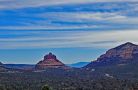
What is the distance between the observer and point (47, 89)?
11094 centimetres

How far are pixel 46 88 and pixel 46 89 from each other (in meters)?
0.27

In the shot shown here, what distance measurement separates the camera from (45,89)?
111 meters

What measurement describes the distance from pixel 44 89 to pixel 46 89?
55 centimetres

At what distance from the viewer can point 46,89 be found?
111m

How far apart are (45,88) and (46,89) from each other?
383 mm

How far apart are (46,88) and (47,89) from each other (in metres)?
0.51

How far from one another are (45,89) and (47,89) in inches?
23.1

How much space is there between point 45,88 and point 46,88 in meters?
0.27

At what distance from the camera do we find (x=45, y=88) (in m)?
111

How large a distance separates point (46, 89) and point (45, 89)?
1.00 ft

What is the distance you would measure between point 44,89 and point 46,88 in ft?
1.99

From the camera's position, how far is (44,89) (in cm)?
11062
